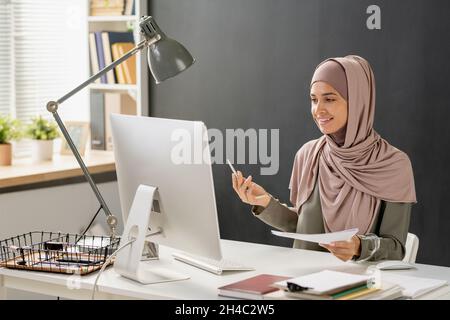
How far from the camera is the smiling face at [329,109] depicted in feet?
9.50

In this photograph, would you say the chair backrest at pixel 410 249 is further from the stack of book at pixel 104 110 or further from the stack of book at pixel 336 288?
the stack of book at pixel 104 110

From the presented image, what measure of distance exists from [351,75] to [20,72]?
2389 millimetres

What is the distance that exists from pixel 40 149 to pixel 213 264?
2182 mm

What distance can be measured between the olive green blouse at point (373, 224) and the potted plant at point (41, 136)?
6.12 ft

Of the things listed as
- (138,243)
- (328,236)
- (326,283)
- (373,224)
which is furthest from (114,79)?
(326,283)

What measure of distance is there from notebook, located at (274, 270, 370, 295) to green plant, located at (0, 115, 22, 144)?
2.44 meters

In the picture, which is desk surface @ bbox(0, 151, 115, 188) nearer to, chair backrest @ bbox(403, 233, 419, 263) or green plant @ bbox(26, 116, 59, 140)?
green plant @ bbox(26, 116, 59, 140)

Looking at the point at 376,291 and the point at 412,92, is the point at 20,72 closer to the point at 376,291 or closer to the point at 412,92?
the point at 412,92

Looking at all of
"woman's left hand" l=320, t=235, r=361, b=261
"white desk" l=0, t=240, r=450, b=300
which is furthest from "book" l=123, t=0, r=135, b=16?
"woman's left hand" l=320, t=235, r=361, b=261

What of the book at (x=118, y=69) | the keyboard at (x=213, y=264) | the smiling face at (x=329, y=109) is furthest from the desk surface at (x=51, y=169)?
the smiling face at (x=329, y=109)

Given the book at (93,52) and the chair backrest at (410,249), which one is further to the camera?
the book at (93,52)

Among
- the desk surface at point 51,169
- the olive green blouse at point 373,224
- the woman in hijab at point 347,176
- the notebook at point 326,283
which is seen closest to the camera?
the notebook at point 326,283
